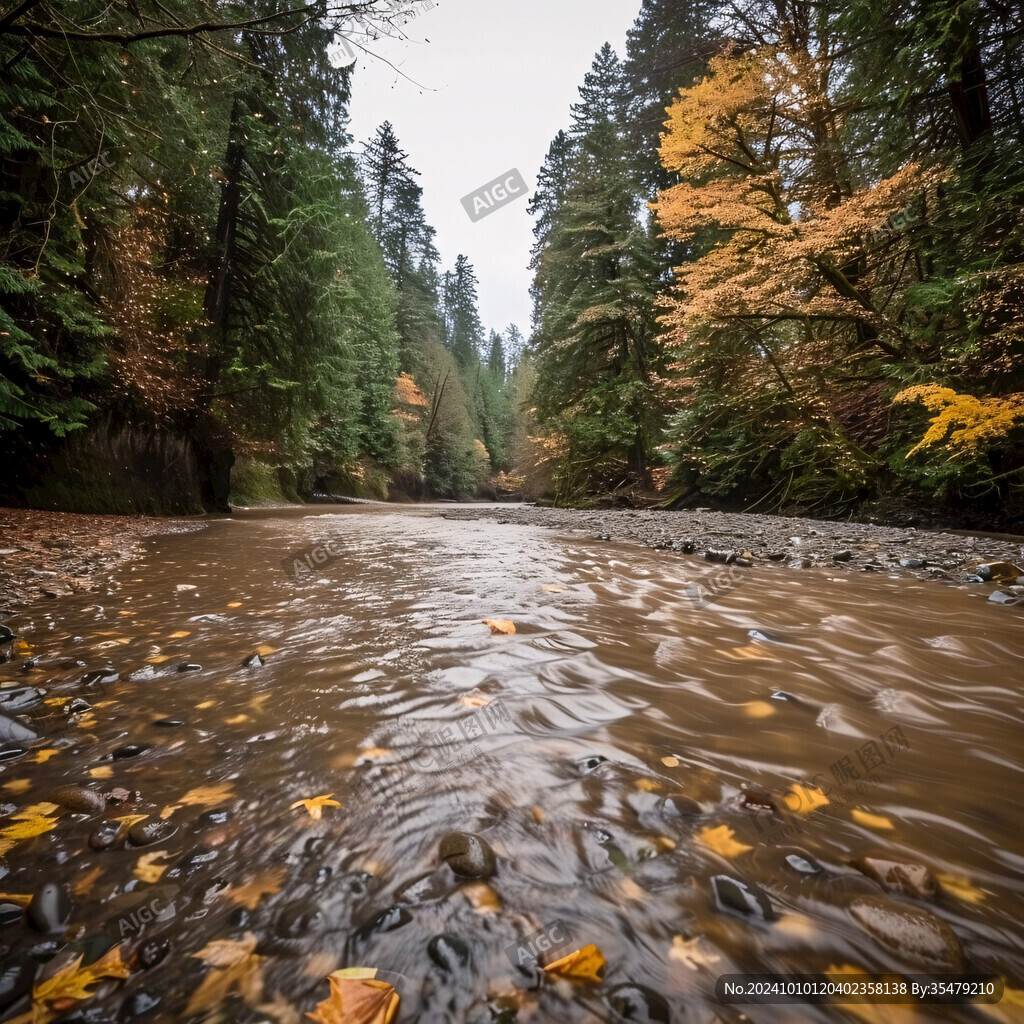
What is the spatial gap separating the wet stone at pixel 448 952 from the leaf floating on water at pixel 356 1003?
9cm

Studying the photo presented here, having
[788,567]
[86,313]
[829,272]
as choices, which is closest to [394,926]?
[788,567]

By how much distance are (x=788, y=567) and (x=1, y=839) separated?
536 centimetres

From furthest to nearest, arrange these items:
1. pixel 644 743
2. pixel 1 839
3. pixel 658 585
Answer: pixel 658 585, pixel 644 743, pixel 1 839

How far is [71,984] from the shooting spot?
32.5 inches

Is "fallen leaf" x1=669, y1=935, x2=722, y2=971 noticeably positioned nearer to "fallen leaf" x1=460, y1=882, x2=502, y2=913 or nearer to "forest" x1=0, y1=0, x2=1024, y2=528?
"fallen leaf" x1=460, y1=882, x2=502, y2=913

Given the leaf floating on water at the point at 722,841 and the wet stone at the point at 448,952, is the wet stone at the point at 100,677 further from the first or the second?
the leaf floating on water at the point at 722,841

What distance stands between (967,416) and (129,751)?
26.4 ft

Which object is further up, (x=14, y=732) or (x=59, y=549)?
(x=59, y=549)

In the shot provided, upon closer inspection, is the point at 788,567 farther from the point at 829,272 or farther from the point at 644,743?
the point at 829,272

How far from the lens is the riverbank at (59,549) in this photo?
345cm

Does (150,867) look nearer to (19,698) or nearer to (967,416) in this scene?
(19,698)

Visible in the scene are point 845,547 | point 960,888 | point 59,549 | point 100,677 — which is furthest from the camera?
point 845,547

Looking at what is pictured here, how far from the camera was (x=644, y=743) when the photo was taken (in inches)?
64.4

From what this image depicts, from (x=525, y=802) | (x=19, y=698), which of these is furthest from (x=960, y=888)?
(x=19, y=698)
